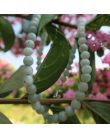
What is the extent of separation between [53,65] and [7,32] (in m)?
0.30

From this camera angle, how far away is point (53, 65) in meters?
0.78

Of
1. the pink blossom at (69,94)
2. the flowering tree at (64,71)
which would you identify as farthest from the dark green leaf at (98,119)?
the pink blossom at (69,94)

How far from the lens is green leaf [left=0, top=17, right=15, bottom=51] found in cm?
101

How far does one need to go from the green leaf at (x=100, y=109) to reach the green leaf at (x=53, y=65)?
3.2 inches

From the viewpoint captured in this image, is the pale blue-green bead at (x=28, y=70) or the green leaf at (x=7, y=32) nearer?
the pale blue-green bead at (x=28, y=70)

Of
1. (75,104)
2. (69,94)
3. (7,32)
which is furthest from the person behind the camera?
(69,94)

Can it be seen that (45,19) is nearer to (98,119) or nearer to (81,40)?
(81,40)

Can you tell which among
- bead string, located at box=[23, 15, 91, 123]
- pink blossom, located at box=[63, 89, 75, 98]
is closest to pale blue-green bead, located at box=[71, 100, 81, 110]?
bead string, located at box=[23, 15, 91, 123]

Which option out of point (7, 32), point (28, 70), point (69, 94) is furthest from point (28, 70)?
point (69, 94)

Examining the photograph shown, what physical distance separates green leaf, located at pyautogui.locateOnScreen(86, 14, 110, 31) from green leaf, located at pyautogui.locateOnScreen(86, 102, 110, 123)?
0.15 m

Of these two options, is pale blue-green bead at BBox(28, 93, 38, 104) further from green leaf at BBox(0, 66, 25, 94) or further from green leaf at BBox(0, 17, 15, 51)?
green leaf at BBox(0, 17, 15, 51)

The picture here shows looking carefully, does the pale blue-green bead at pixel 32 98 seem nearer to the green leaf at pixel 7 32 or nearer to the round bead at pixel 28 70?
the round bead at pixel 28 70

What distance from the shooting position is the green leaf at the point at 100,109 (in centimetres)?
79
